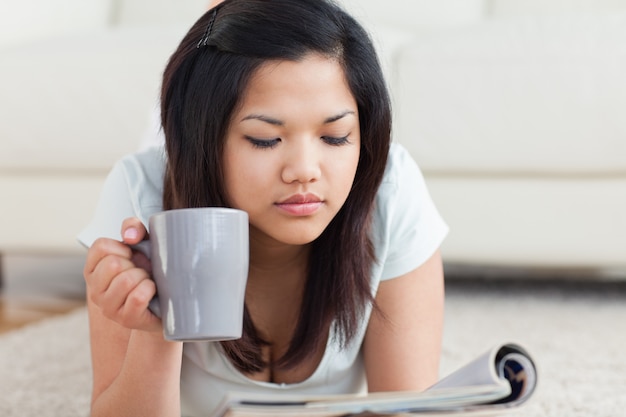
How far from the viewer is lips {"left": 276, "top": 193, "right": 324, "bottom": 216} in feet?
2.85

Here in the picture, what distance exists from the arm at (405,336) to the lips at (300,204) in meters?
0.26

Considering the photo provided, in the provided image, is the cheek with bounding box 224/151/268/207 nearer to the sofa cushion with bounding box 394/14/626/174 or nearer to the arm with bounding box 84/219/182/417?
the arm with bounding box 84/219/182/417

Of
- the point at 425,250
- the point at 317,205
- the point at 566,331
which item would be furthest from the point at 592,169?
the point at 317,205

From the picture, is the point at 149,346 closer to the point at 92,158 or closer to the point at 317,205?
the point at 317,205

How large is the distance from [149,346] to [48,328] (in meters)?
1.00

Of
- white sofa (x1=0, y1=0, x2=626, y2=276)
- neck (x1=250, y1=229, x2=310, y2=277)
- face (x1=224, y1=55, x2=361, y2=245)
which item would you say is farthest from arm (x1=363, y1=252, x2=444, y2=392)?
white sofa (x1=0, y1=0, x2=626, y2=276)

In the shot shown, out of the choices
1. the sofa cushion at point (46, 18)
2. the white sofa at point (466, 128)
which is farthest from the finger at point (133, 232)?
the sofa cushion at point (46, 18)

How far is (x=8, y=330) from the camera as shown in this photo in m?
1.79

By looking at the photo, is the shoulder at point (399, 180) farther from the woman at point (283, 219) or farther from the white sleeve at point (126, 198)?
the white sleeve at point (126, 198)

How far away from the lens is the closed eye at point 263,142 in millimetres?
866

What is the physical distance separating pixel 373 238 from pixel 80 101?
1.11 m

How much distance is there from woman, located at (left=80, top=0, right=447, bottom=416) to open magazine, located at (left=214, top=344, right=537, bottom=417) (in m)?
0.18

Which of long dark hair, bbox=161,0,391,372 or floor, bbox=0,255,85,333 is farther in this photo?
floor, bbox=0,255,85,333

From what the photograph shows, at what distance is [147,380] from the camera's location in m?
0.88
